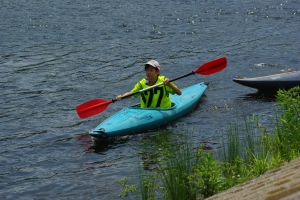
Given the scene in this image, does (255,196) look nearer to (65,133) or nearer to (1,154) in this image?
(1,154)

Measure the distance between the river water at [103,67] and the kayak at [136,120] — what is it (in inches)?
5.7

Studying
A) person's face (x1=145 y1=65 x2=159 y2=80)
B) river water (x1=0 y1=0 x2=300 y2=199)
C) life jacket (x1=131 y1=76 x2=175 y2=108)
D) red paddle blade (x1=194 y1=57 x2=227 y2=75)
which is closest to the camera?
river water (x1=0 y1=0 x2=300 y2=199)

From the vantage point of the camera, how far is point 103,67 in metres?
13.2

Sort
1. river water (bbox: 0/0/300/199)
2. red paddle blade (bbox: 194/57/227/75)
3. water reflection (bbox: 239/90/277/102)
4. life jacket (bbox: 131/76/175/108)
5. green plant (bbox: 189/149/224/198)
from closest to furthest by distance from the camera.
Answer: green plant (bbox: 189/149/224/198) → river water (bbox: 0/0/300/199) → life jacket (bbox: 131/76/175/108) → red paddle blade (bbox: 194/57/227/75) → water reflection (bbox: 239/90/277/102)

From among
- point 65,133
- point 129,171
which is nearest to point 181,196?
point 129,171

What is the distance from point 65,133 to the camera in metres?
8.78

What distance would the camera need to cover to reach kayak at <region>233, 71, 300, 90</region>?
10.5 meters

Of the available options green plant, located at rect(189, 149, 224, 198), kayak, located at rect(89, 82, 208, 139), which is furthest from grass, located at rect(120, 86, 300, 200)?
kayak, located at rect(89, 82, 208, 139)

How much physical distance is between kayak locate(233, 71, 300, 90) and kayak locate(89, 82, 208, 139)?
167 centimetres

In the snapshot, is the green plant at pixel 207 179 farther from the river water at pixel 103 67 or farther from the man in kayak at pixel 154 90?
the man in kayak at pixel 154 90

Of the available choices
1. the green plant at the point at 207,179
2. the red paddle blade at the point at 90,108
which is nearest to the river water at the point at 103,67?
the red paddle blade at the point at 90,108

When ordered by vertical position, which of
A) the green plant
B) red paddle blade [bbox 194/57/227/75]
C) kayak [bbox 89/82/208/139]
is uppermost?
red paddle blade [bbox 194/57/227/75]

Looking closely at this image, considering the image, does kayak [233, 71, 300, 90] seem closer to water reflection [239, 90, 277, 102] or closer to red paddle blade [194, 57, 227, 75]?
water reflection [239, 90, 277, 102]

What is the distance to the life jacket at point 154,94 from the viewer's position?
29.3 feet
